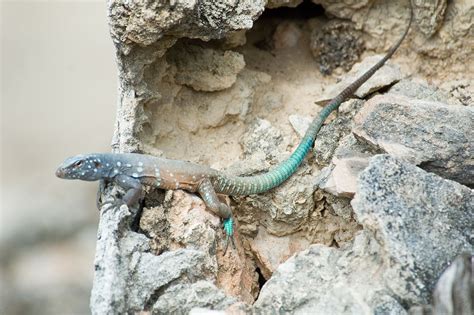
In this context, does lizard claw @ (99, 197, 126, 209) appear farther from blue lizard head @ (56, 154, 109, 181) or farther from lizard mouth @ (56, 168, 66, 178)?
lizard mouth @ (56, 168, 66, 178)

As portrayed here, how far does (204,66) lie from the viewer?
10.5 feet

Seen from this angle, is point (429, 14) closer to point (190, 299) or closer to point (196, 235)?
point (196, 235)

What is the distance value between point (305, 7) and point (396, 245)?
6.70 ft

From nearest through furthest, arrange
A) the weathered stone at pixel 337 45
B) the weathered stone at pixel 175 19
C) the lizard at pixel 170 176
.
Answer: the weathered stone at pixel 175 19
the lizard at pixel 170 176
the weathered stone at pixel 337 45

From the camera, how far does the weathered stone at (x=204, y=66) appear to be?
3176 millimetres

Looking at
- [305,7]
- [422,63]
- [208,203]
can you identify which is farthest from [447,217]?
[305,7]

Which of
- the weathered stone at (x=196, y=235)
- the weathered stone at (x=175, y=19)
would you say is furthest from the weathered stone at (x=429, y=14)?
the weathered stone at (x=196, y=235)

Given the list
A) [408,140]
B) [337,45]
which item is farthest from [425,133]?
A: [337,45]

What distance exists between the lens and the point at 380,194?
7.54 ft

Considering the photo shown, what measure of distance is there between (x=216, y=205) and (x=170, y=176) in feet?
0.87

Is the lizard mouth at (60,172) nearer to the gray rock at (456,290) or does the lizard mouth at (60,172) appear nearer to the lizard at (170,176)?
the lizard at (170,176)

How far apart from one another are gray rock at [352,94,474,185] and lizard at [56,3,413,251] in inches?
17.8

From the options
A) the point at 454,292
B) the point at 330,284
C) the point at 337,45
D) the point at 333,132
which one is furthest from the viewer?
the point at 337,45

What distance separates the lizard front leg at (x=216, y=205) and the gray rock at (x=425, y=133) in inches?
29.3
